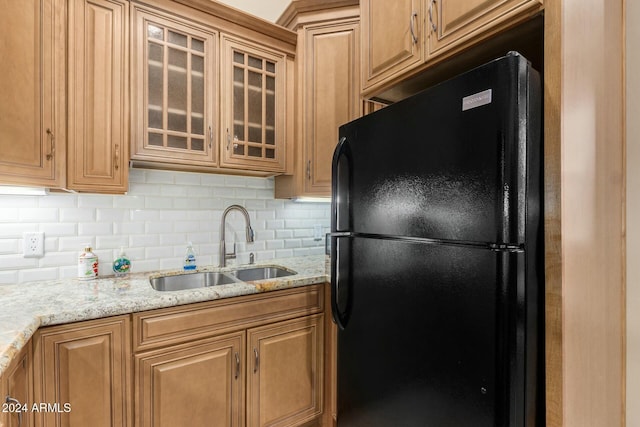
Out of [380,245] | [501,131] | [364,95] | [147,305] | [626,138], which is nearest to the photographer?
[501,131]

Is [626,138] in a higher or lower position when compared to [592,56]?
lower

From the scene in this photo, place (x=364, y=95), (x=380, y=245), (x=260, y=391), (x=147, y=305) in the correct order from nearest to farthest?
(x=380, y=245) → (x=147, y=305) → (x=364, y=95) → (x=260, y=391)

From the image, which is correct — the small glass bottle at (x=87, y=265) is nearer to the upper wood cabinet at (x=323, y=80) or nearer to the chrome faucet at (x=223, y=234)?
the chrome faucet at (x=223, y=234)

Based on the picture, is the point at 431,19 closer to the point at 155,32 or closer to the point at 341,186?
the point at 341,186

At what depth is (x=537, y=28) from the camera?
0.94 m

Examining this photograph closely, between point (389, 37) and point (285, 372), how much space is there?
1661 millimetres

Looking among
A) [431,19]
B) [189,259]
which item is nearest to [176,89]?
[189,259]

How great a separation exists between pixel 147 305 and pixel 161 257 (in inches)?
26.0

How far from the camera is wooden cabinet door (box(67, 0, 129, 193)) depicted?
1434 millimetres

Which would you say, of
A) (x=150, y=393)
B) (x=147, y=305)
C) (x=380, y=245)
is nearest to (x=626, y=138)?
(x=380, y=245)

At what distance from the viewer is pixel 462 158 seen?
85cm

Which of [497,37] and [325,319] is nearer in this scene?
[497,37]

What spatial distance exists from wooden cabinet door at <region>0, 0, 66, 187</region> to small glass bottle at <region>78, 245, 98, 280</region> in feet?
1.45

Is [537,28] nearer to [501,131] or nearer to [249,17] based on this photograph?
[501,131]
